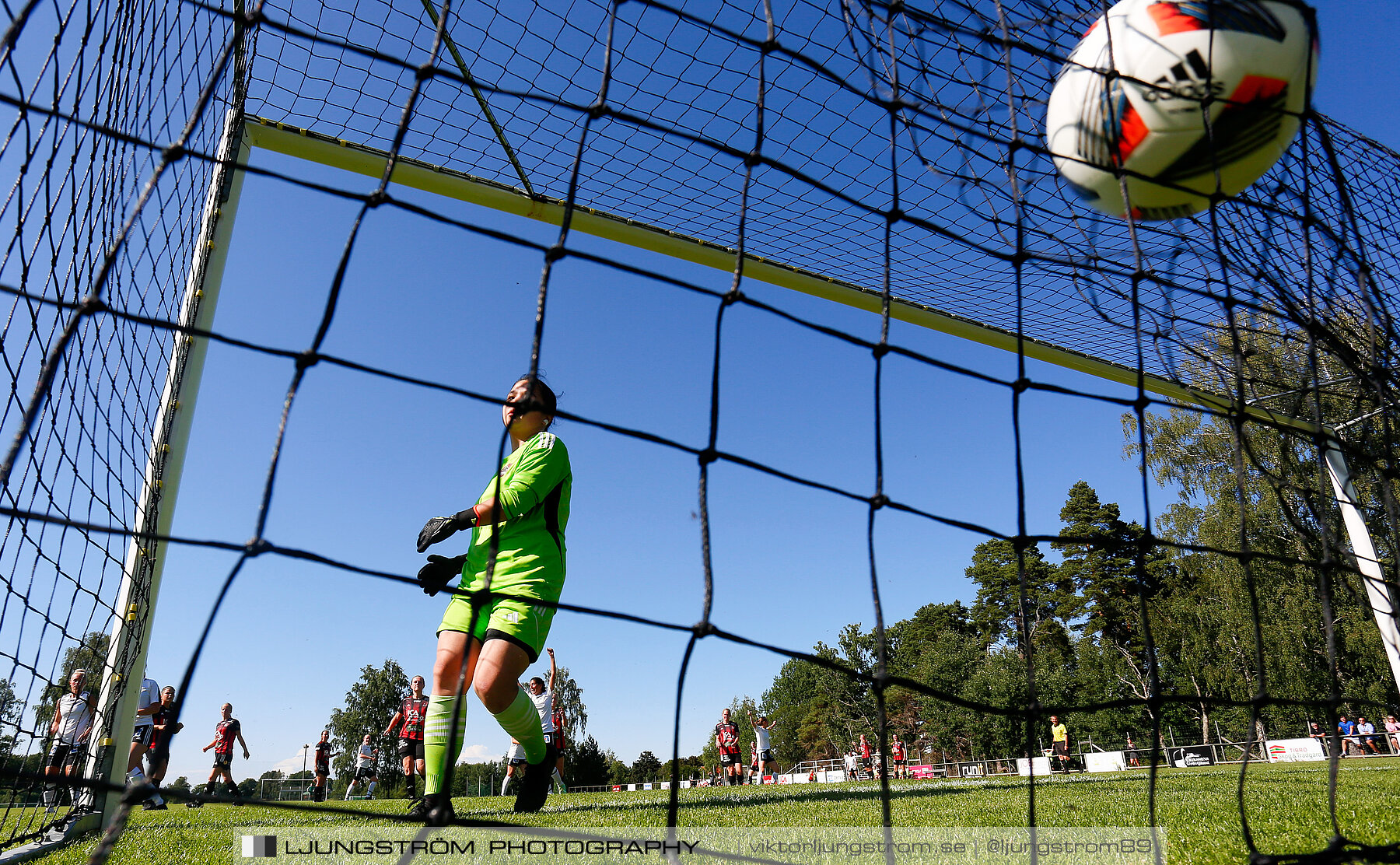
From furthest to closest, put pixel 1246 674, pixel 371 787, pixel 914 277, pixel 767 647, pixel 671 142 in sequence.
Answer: pixel 1246 674, pixel 371 787, pixel 914 277, pixel 671 142, pixel 767 647

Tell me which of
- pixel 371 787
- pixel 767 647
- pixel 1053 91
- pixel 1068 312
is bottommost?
pixel 371 787

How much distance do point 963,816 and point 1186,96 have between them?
2653 mm

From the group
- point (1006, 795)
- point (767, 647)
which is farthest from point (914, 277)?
point (767, 647)

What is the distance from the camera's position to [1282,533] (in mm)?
17109

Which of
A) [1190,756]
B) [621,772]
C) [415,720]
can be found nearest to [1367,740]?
[1190,756]

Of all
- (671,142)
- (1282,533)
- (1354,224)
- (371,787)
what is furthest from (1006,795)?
(1282,533)

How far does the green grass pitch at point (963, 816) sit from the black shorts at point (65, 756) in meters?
0.45

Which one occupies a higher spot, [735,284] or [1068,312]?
[1068,312]

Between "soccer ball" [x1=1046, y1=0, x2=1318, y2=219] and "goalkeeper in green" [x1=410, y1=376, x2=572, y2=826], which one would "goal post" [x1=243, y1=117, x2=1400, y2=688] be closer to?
"soccer ball" [x1=1046, y1=0, x2=1318, y2=219]

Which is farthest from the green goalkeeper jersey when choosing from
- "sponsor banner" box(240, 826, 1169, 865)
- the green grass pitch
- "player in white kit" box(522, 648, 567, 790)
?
"player in white kit" box(522, 648, 567, 790)

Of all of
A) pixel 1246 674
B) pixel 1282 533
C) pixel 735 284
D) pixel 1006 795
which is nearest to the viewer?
pixel 735 284

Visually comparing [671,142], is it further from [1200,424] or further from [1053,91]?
[1200,424]

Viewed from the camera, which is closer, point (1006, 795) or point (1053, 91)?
point (1053, 91)

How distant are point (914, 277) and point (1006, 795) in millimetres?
3058
